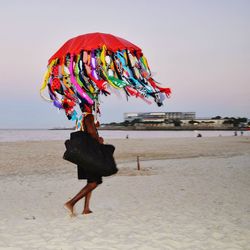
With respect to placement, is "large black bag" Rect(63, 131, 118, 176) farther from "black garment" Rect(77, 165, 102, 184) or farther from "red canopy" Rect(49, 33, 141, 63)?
"red canopy" Rect(49, 33, 141, 63)

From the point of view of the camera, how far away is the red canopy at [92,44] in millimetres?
5711

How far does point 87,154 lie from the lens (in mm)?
5719

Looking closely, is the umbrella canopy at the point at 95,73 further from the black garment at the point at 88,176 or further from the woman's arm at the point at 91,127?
the black garment at the point at 88,176

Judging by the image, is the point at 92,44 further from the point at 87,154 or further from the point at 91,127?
the point at 87,154

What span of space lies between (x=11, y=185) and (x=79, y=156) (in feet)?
19.5

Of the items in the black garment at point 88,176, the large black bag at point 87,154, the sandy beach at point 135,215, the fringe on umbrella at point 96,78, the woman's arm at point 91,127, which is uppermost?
the fringe on umbrella at point 96,78

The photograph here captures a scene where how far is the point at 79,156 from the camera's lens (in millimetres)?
5691

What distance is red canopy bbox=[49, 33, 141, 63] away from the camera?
225 inches

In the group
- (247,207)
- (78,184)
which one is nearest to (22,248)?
(247,207)

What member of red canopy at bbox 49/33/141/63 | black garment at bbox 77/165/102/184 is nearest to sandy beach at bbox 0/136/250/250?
black garment at bbox 77/165/102/184

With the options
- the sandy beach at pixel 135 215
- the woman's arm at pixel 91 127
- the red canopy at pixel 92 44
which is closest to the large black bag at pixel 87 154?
the woman's arm at pixel 91 127

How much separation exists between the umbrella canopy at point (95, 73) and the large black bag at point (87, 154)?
0.41 metres

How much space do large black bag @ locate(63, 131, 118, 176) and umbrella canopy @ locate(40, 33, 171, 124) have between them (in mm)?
405

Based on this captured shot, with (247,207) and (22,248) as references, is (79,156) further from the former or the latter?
(247,207)
